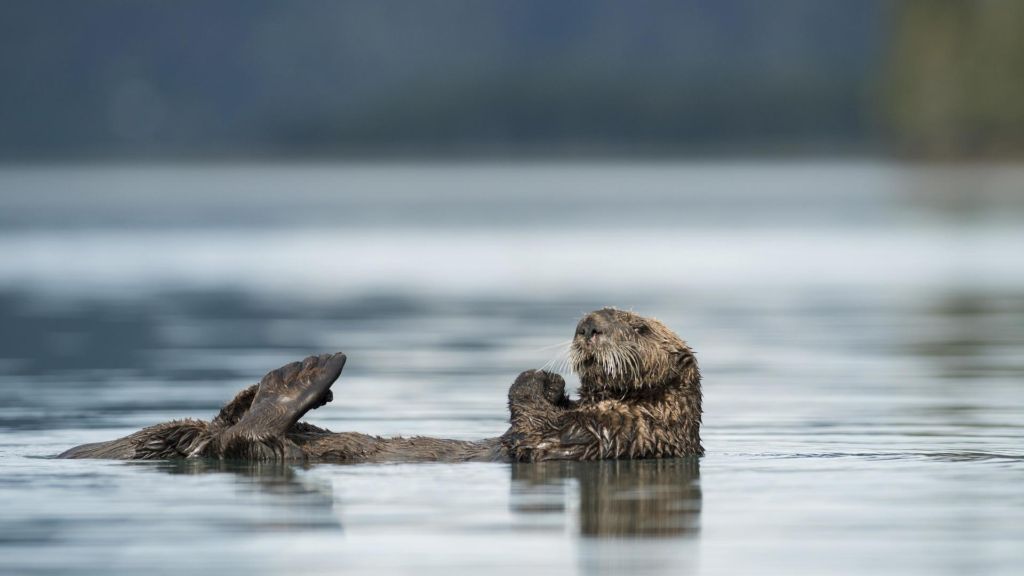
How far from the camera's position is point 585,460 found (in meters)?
11.2

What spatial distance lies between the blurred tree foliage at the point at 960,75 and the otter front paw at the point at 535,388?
369ft

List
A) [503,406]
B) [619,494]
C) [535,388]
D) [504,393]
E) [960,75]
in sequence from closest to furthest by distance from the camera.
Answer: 1. [619,494]
2. [535,388]
3. [503,406]
4. [504,393]
5. [960,75]

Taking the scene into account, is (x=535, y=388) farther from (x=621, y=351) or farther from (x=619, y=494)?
(x=619, y=494)

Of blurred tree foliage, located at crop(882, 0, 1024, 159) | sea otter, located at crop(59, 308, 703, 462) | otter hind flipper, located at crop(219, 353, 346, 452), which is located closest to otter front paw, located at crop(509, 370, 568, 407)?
sea otter, located at crop(59, 308, 703, 462)

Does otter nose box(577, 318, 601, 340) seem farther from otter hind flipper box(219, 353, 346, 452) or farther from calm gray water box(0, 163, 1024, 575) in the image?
otter hind flipper box(219, 353, 346, 452)

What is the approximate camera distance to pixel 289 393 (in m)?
10.7

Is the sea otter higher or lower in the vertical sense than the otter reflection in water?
higher

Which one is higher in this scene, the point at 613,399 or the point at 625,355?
the point at 625,355

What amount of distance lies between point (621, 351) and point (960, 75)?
387ft

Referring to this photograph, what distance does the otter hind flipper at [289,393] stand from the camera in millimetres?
10719

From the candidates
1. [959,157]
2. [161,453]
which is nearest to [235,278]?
[161,453]

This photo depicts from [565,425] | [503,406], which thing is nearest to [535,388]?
[565,425]

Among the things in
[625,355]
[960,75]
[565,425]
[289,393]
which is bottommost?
[565,425]

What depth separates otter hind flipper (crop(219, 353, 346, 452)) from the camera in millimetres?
10719
